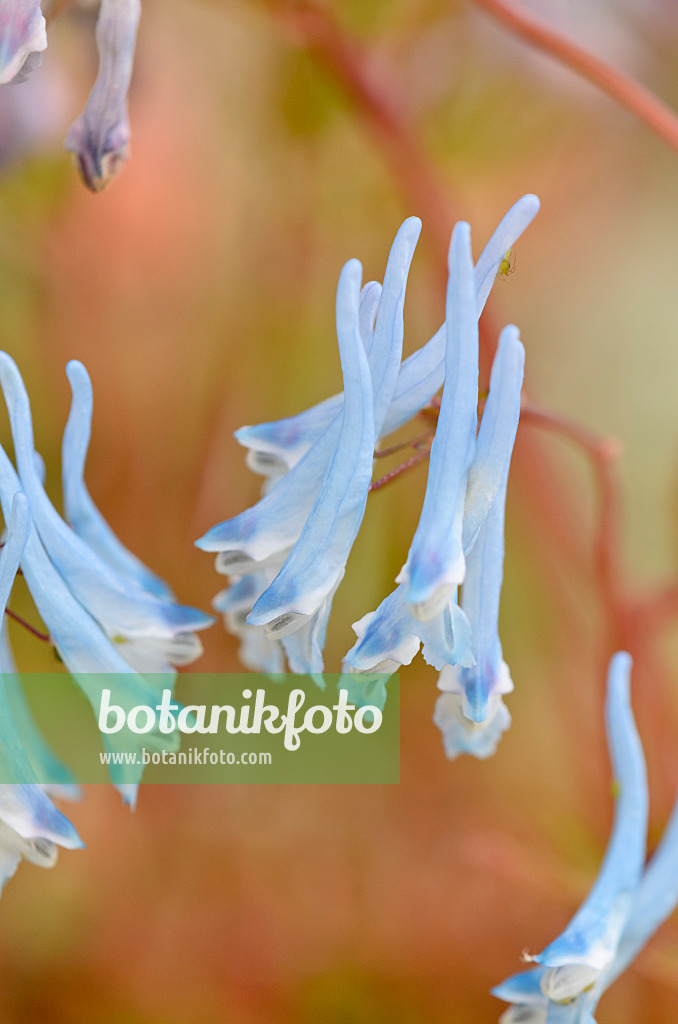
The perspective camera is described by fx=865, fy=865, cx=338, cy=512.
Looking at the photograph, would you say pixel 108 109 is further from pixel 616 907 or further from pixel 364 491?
pixel 616 907

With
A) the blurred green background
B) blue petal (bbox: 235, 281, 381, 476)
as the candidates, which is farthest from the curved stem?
blue petal (bbox: 235, 281, 381, 476)

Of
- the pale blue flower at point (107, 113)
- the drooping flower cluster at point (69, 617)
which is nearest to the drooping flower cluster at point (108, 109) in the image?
the pale blue flower at point (107, 113)

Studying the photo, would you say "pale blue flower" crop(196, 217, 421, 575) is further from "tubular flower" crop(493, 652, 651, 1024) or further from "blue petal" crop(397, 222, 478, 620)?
"tubular flower" crop(493, 652, 651, 1024)

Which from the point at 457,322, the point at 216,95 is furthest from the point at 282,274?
the point at 457,322

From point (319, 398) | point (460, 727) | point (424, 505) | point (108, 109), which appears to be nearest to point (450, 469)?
point (424, 505)

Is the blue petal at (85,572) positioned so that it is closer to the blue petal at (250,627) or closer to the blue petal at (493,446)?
the blue petal at (250,627)
